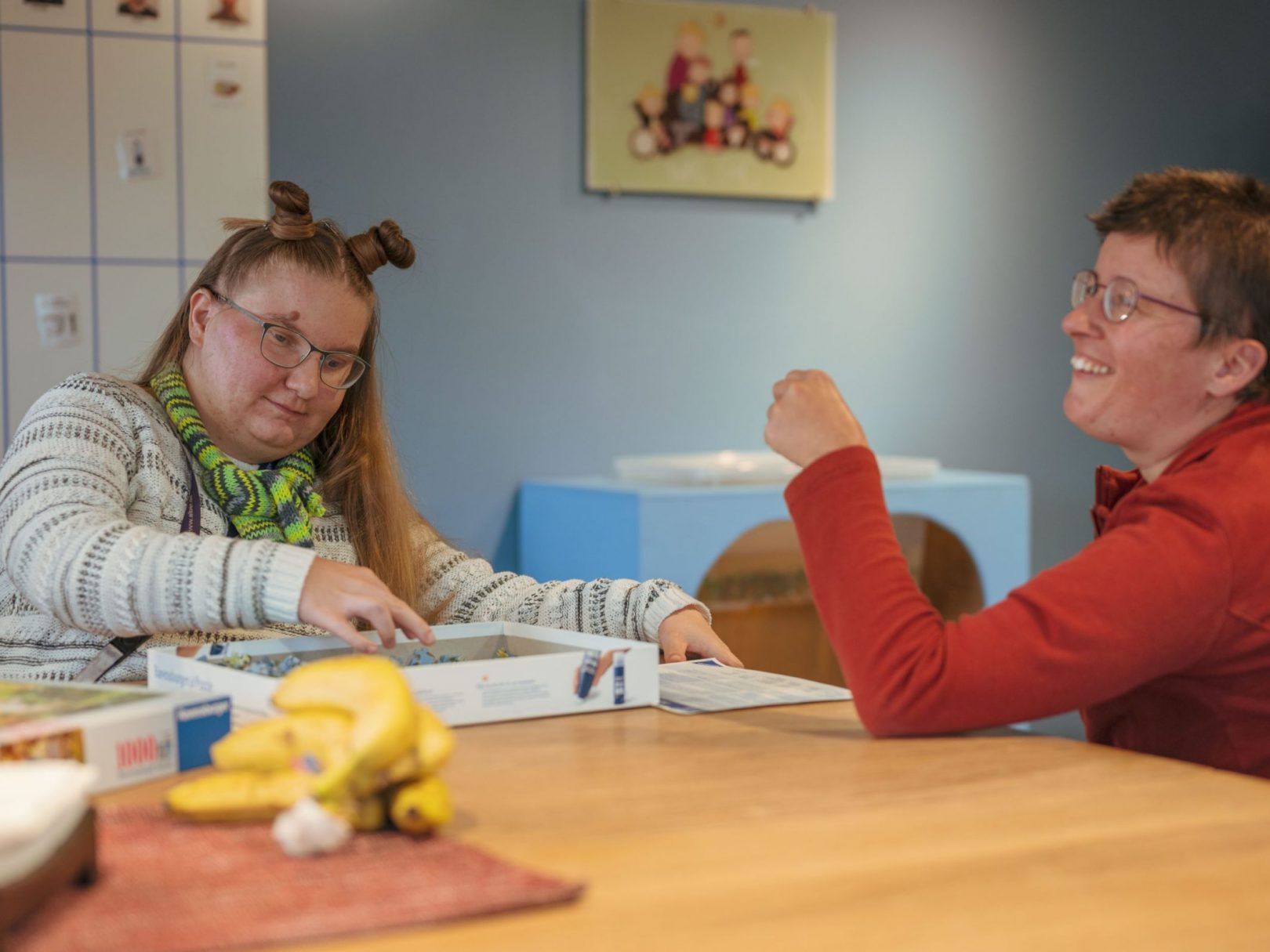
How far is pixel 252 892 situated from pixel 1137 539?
0.73m

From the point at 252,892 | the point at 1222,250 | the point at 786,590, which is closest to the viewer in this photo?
the point at 252,892

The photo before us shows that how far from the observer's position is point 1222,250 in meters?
Result: 1.23

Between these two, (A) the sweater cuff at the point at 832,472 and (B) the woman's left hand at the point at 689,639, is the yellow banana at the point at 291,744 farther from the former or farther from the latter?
(B) the woman's left hand at the point at 689,639

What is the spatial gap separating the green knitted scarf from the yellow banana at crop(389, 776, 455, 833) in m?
0.89

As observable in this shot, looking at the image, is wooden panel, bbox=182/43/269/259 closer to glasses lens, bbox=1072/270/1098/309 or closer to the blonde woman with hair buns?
the blonde woman with hair buns

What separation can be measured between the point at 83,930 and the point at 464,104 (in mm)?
2784

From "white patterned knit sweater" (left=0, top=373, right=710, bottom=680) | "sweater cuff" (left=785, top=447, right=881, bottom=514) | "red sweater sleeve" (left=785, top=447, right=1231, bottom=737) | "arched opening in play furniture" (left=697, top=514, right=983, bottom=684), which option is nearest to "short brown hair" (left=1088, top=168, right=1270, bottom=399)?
"red sweater sleeve" (left=785, top=447, right=1231, bottom=737)

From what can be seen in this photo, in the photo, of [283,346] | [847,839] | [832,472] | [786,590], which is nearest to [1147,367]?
[832,472]

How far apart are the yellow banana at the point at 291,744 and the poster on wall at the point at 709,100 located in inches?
103

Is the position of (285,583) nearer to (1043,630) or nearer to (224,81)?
(1043,630)

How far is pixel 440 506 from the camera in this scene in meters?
3.31

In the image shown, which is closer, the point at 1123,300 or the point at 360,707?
the point at 360,707

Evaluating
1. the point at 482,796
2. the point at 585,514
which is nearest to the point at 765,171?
the point at 585,514

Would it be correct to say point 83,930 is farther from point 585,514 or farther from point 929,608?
point 585,514
